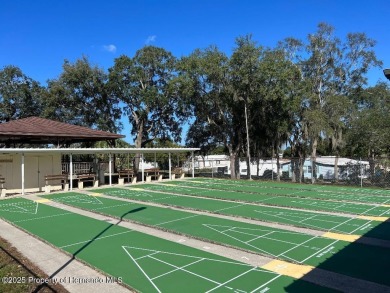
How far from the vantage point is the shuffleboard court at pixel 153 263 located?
624cm

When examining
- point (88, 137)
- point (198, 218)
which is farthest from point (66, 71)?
point (198, 218)

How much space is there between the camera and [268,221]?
452 inches

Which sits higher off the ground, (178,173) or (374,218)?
(178,173)

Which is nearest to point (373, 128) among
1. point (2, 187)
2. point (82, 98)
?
point (2, 187)

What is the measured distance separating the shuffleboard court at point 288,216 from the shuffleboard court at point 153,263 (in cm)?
420

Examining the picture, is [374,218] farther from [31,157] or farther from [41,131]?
[41,131]

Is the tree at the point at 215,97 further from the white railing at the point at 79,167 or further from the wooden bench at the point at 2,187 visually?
the wooden bench at the point at 2,187

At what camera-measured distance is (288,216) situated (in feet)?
40.4

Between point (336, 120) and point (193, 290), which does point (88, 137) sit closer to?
point (336, 120)

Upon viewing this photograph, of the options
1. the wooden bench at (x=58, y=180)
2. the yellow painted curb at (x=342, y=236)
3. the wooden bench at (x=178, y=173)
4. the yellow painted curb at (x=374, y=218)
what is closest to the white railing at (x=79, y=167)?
the wooden bench at (x=58, y=180)

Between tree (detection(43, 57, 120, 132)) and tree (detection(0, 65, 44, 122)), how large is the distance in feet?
16.9

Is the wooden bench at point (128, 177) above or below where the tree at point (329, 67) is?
below

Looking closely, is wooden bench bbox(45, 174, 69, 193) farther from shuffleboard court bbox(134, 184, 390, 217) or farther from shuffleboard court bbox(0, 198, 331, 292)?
shuffleboard court bbox(0, 198, 331, 292)

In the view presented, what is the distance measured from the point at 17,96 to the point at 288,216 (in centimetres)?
3734
